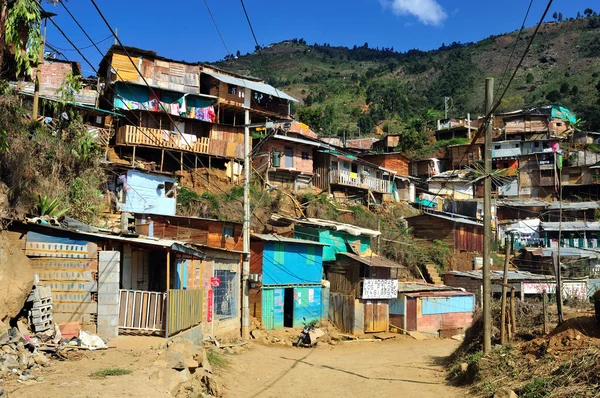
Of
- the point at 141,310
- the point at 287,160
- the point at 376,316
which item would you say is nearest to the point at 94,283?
the point at 141,310

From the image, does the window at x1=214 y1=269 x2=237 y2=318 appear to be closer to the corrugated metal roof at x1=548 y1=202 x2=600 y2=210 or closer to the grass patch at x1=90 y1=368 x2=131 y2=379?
the grass patch at x1=90 y1=368 x2=131 y2=379

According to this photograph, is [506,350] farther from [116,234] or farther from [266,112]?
[266,112]

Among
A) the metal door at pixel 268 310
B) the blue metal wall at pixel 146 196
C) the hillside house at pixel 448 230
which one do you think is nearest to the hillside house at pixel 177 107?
the blue metal wall at pixel 146 196

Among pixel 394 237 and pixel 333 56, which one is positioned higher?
pixel 333 56

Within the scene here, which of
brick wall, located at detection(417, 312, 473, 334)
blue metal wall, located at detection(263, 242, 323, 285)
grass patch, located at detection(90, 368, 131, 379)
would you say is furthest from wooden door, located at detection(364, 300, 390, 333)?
grass patch, located at detection(90, 368, 131, 379)

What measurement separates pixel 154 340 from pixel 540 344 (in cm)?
1014

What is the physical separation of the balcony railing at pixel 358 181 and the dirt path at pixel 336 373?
21495 millimetres

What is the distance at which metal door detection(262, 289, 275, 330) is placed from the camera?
87.1 ft

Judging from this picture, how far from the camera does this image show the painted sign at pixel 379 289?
97.7 feet

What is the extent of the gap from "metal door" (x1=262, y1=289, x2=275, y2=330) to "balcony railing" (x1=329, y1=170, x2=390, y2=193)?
1982 cm

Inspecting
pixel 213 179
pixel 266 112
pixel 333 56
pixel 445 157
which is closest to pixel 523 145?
pixel 445 157

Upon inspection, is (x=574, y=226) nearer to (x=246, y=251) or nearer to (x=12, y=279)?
(x=246, y=251)

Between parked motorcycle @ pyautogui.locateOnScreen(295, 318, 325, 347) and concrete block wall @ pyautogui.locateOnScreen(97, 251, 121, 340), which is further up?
Answer: concrete block wall @ pyautogui.locateOnScreen(97, 251, 121, 340)

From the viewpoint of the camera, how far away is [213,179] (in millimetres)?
38219
